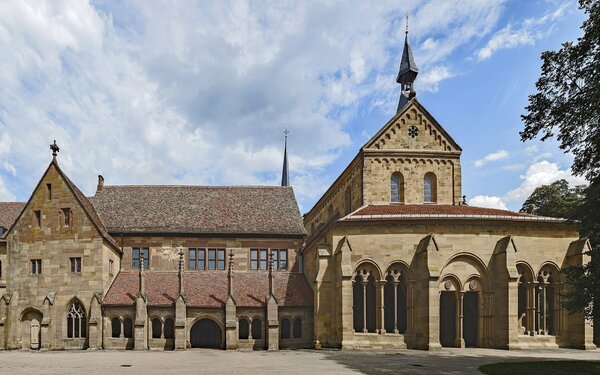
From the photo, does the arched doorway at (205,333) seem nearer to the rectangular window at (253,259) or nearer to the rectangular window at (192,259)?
the rectangular window at (192,259)

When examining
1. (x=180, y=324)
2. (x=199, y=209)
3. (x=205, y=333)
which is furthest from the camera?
(x=199, y=209)

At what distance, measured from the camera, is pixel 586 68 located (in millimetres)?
21312

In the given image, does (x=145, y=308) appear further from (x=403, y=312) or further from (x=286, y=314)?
(x=403, y=312)

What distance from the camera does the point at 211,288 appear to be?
132ft

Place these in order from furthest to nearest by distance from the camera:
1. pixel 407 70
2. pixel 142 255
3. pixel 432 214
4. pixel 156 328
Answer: pixel 407 70, pixel 142 255, pixel 156 328, pixel 432 214

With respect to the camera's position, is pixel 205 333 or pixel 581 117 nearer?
pixel 581 117

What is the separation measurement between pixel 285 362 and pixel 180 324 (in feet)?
41.8

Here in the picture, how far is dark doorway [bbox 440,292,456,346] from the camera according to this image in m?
37.2

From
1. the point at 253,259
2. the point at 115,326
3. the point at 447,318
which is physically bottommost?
the point at 115,326

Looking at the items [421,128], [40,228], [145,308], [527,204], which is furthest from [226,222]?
[527,204]

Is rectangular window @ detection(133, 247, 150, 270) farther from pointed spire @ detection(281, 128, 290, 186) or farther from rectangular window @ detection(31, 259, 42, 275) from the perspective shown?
pointed spire @ detection(281, 128, 290, 186)

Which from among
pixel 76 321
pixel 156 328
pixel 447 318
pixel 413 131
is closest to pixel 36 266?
pixel 76 321

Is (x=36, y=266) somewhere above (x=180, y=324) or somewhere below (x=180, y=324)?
above

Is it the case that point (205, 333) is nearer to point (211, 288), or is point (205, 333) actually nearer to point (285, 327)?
point (211, 288)
